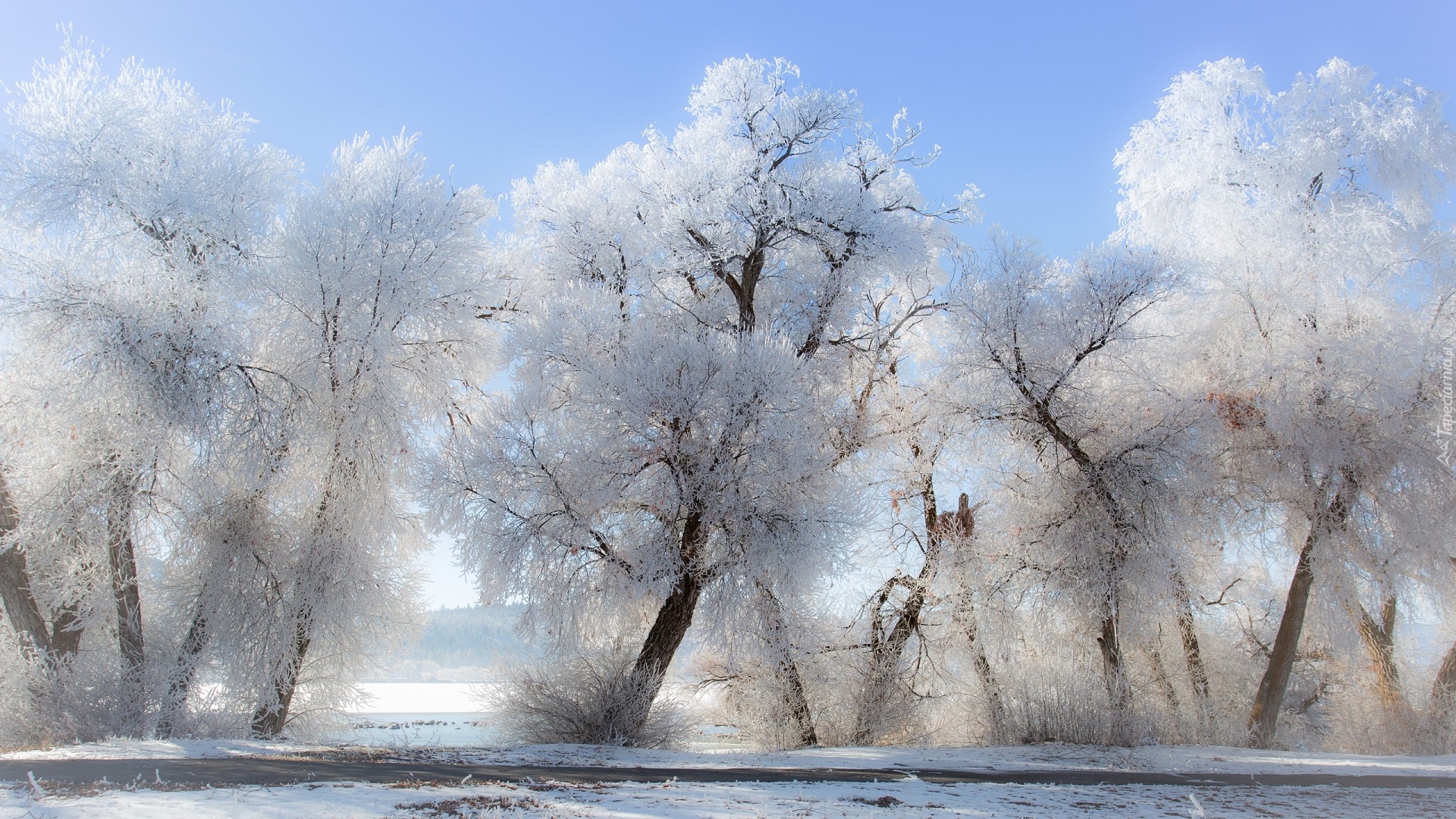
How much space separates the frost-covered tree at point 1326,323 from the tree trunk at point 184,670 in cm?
1639

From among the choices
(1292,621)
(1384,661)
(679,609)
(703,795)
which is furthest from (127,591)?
(1384,661)

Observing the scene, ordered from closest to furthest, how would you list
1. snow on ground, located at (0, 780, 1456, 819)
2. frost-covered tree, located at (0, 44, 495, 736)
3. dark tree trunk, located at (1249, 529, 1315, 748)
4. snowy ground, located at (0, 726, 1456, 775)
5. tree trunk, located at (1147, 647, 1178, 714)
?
snow on ground, located at (0, 780, 1456, 819)
snowy ground, located at (0, 726, 1456, 775)
frost-covered tree, located at (0, 44, 495, 736)
dark tree trunk, located at (1249, 529, 1315, 748)
tree trunk, located at (1147, 647, 1178, 714)

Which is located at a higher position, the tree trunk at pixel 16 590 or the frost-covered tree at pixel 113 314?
the frost-covered tree at pixel 113 314

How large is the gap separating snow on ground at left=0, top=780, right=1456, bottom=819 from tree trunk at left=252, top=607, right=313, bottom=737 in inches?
331

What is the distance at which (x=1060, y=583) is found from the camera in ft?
45.3

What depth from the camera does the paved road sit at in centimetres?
623

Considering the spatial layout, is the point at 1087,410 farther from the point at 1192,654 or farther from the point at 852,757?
the point at 852,757

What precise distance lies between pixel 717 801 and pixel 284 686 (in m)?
10.3

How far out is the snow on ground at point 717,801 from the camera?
16.4 ft

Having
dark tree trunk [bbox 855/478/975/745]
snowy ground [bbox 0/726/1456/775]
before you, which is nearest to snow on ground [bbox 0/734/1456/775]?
snowy ground [bbox 0/726/1456/775]

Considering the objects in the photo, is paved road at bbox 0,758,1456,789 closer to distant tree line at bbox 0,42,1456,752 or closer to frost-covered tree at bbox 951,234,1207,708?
distant tree line at bbox 0,42,1456,752

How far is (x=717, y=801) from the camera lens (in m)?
5.87

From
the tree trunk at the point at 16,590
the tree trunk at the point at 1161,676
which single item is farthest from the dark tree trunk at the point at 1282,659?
the tree trunk at the point at 16,590

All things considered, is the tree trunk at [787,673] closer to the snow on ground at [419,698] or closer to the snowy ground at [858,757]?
the snowy ground at [858,757]
